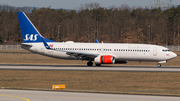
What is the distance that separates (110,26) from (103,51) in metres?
89.4

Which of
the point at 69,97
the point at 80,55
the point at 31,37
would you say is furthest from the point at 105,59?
the point at 69,97

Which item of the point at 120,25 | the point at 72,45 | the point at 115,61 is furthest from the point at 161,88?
the point at 120,25

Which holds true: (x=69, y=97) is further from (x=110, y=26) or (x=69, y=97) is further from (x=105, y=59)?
(x=110, y=26)

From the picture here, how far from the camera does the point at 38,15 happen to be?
532 ft

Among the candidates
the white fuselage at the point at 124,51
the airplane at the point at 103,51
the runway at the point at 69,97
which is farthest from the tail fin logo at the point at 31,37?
the runway at the point at 69,97

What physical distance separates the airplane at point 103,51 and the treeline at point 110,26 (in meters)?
73.5

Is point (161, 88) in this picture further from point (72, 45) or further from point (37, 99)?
point (72, 45)

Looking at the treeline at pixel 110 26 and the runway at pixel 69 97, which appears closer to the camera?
the runway at pixel 69 97

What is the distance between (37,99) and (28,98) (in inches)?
27.9

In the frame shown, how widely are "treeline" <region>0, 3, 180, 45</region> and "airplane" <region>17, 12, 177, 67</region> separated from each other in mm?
73472

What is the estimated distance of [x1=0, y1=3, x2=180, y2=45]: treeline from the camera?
12838 centimetres

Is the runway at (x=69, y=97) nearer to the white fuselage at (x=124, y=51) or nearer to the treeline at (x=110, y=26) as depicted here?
the white fuselage at (x=124, y=51)

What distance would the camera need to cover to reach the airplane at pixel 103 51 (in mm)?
44812

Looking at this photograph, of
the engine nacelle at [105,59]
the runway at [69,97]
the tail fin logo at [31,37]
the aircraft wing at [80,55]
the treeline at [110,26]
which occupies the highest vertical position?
the treeline at [110,26]
